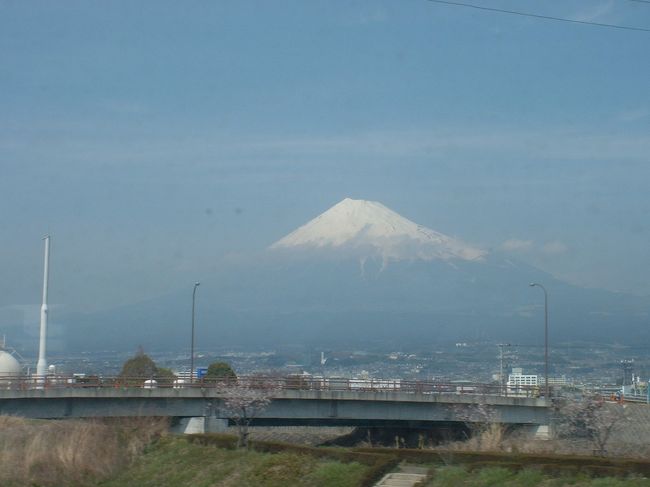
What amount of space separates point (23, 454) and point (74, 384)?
862 inches

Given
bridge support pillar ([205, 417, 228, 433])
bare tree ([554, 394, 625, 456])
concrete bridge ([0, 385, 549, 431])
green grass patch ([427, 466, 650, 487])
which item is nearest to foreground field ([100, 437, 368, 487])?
green grass patch ([427, 466, 650, 487])

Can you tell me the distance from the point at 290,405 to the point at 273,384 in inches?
55.4

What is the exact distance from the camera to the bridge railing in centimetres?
4778

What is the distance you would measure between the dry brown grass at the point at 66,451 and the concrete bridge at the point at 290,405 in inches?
590

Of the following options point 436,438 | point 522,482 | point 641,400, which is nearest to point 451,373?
point 641,400

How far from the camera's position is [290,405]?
48.7 m

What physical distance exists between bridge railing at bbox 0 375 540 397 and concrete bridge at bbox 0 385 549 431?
577 mm

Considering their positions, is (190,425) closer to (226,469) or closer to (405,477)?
(226,469)

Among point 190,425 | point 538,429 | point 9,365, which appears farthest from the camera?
point 9,365

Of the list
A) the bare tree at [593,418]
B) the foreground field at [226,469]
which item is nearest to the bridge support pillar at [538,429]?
the bare tree at [593,418]

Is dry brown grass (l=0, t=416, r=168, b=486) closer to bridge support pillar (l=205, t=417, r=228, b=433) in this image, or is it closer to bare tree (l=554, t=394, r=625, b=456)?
bare tree (l=554, t=394, r=625, b=456)

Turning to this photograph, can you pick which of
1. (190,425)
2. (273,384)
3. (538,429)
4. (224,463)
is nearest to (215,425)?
(190,425)

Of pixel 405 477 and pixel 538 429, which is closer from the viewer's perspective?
pixel 405 477

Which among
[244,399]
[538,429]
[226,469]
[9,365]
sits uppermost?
[9,365]
